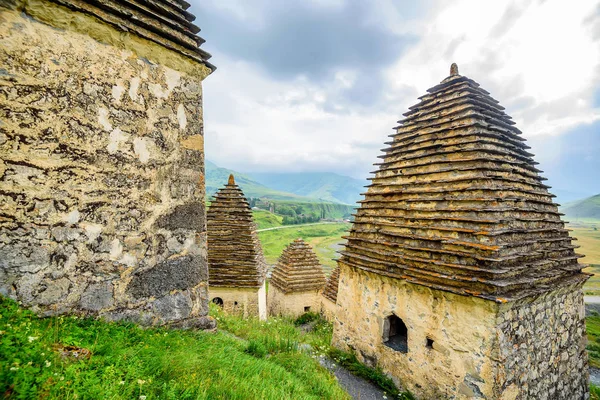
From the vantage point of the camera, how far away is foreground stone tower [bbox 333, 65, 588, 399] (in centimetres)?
578

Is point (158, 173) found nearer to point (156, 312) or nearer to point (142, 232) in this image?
point (142, 232)

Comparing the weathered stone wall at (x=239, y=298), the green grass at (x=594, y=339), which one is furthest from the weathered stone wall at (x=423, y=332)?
the green grass at (x=594, y=339)

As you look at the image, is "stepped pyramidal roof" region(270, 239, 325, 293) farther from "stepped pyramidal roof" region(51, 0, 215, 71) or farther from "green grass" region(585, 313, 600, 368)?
"green grass" region(585, 313, 600, 368)

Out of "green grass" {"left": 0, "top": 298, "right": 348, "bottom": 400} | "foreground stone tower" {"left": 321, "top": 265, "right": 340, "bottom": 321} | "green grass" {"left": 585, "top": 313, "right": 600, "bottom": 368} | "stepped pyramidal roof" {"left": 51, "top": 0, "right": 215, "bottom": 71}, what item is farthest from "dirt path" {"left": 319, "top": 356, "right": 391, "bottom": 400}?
"green grass" {"left": 585, "top": 313, "right": 600, "bottom": 368}

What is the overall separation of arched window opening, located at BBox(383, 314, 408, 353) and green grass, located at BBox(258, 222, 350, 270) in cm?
5481

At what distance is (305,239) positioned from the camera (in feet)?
316

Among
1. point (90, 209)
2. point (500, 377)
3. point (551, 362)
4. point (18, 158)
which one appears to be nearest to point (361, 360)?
point (500, 377)

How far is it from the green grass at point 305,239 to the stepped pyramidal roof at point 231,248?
1989 inches

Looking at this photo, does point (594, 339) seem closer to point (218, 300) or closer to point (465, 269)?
point (465, 269)

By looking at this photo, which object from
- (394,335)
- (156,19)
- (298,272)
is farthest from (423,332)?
(298,272)

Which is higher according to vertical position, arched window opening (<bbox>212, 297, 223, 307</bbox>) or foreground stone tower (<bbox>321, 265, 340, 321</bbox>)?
arched window opening (<bbox>212, 297, 223, 307</bbox>)

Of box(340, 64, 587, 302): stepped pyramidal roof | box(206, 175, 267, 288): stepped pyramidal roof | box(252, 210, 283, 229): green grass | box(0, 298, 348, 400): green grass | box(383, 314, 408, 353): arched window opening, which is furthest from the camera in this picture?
box(252, 210, 283, 229): green grass

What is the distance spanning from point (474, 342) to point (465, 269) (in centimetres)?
142

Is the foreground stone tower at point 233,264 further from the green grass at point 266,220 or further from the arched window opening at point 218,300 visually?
the green grass at point 266,220
